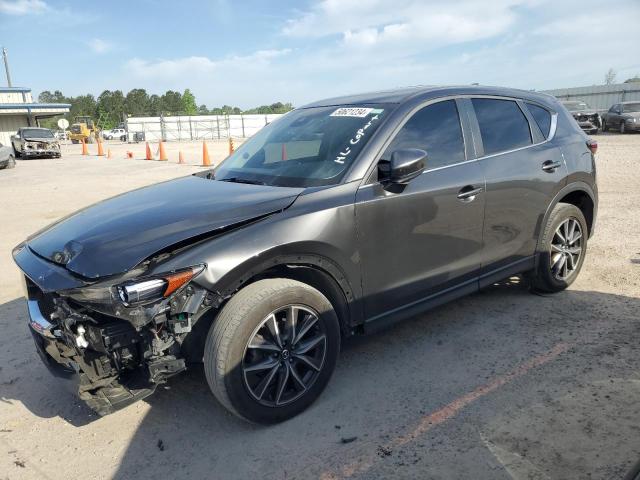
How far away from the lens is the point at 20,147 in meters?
25.4

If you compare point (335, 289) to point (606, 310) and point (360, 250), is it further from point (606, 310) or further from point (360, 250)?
point (606, 310)

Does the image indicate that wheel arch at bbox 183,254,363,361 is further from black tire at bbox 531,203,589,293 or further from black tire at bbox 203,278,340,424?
black tire at bbox 531,203,589,293

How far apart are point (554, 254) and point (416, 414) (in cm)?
242

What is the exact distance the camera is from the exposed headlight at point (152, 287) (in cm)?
243

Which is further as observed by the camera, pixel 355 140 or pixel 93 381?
pixel 355 140

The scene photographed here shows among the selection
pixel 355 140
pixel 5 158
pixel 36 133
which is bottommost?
pixel 5 158

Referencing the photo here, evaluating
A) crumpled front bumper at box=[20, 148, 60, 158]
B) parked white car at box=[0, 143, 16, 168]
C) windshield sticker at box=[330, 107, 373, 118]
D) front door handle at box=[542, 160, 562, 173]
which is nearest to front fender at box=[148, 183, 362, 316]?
windshield sticker at box=[330, 107, 373, 118]

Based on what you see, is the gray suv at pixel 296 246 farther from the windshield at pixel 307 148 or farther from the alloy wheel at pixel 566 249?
the alloy wheel at pixel 566 249

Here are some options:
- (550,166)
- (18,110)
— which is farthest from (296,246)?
(18,110)

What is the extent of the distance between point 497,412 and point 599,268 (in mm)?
3138

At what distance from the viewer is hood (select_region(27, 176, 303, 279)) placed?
259 centimetres

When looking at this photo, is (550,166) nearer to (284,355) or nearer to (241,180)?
(241,180)

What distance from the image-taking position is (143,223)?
284 centimetres

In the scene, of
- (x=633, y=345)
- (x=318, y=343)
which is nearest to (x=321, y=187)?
(x=318, y=343)
